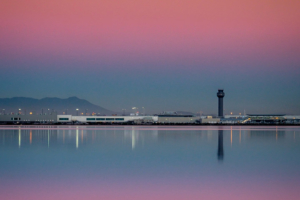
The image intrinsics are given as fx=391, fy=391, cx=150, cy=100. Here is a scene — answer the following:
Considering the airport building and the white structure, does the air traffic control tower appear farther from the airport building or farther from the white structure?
the white structure

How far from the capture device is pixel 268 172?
1351 cm

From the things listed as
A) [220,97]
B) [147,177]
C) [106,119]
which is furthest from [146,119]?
[147,177]

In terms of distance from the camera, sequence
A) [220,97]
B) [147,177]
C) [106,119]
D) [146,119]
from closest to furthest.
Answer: [147,177] → [106,119] → [146,119] → [220,97]

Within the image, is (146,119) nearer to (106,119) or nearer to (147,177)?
(106,119)

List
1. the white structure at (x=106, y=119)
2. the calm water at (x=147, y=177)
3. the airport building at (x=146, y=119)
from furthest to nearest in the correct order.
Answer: the white structure at (x=106, y=119) < the airport building at (x=146, y=119) < the calm water at (x=147, y=177)

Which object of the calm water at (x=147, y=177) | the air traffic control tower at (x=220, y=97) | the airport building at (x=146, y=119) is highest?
the air traffic control tower at (x=220, y=97)

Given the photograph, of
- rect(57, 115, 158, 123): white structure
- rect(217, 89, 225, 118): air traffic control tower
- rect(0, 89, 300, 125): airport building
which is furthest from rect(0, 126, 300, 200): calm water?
rect(217, 89, 225, 118): air traffic control tower

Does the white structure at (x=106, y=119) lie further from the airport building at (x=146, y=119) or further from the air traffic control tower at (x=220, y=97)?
the air traffic control tower at (x=220, y=97)

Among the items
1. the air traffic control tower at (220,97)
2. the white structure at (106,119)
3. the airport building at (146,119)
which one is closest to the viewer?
the airport building at (146,119)

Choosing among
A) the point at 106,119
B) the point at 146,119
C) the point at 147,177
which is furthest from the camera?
the point at 146,119

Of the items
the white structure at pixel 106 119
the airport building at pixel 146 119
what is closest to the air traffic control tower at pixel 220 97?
the airport building at pixel 146 119

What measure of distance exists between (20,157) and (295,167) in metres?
11.6

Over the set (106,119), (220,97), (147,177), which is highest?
(220,97)

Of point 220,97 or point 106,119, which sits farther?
point 220,97
